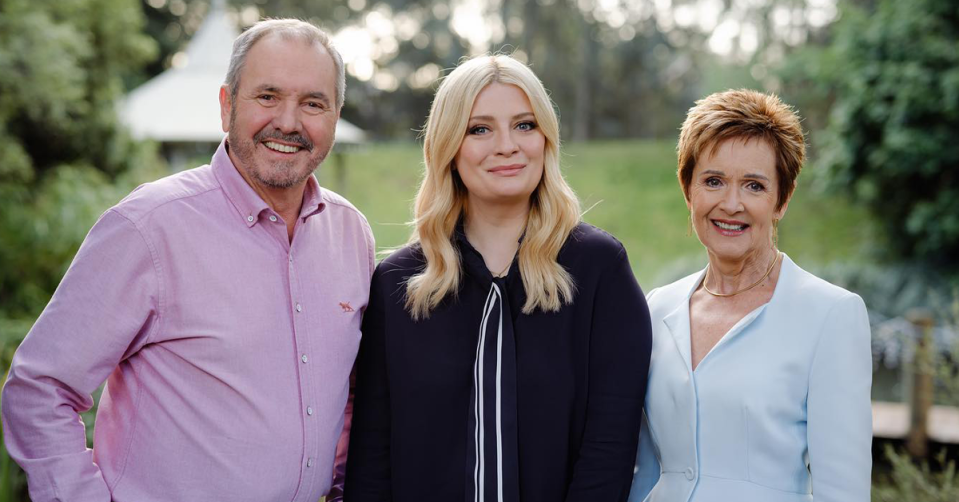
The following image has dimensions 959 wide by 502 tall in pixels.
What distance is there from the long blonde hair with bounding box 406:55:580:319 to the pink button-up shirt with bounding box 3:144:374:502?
360mm

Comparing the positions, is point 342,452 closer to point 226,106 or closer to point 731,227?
point 226,106

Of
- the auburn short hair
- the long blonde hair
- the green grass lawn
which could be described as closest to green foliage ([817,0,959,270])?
the green grass lawn

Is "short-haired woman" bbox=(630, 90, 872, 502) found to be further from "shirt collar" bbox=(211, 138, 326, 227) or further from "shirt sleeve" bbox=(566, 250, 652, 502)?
"shirt collar" bbox=(211, 138, 326, 227)

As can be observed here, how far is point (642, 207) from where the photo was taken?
69.2ft

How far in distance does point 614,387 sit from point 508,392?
327 millimetres

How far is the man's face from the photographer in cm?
262

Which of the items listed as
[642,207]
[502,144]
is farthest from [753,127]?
[642,207]

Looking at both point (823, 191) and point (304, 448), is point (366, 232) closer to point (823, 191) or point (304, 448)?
point (304, 448)

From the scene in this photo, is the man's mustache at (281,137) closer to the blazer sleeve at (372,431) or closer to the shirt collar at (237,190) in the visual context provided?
the shirt collar at (237,190)

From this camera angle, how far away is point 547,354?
8.32 ft

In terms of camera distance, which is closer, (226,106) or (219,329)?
(219,329)

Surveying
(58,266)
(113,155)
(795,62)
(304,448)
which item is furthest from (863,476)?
(795,62)

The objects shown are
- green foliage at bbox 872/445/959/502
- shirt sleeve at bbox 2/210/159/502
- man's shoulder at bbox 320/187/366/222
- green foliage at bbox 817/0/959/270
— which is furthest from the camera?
green foliage at bbox 817/0/959/270

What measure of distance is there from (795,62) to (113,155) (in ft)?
40.5
